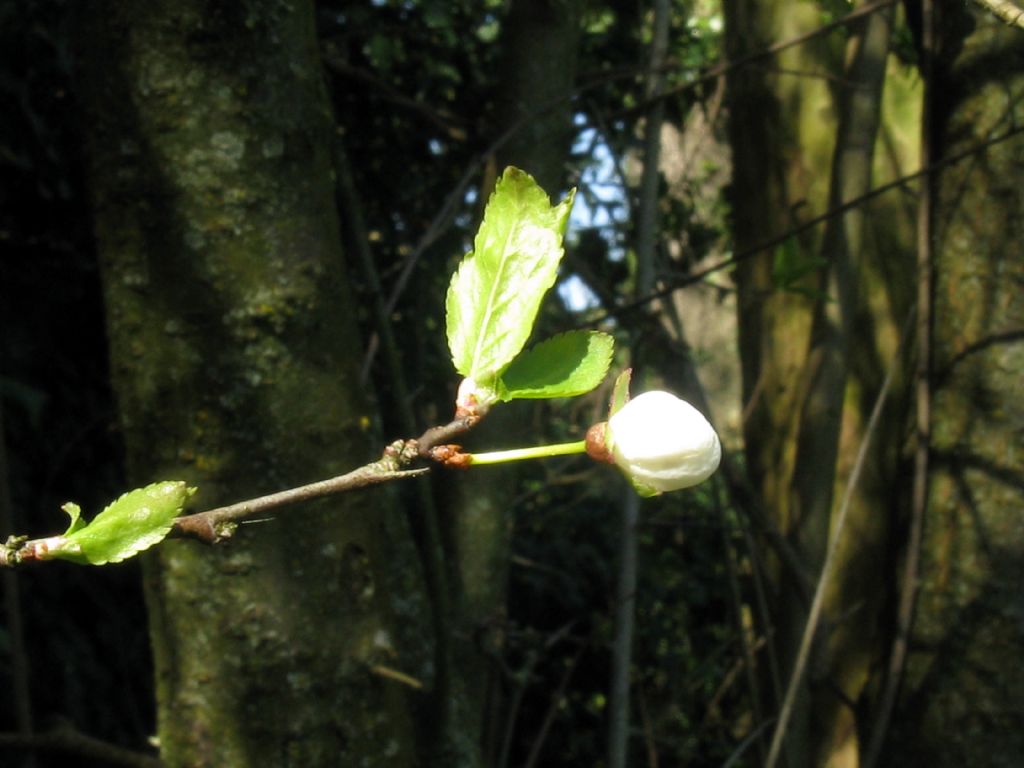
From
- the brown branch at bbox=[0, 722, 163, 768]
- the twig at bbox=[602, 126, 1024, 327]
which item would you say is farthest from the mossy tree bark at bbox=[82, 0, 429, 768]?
the twig at bbox=[602, 126, 1024, 327]

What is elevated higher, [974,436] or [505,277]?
[505,277]

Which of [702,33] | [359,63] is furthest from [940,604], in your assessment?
[702,33]

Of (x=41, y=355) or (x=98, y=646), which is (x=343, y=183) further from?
(x=98, y=646)

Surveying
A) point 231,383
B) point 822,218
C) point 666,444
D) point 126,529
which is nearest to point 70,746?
point 231,383

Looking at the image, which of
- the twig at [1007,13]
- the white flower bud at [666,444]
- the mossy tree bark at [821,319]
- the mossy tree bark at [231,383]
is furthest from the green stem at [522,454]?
the mossy tree bark at [821,319]

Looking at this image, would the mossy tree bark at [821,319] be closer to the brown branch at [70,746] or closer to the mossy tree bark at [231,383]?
the mossy tree bark at [231,383]

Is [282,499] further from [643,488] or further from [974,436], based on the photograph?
[974,436]

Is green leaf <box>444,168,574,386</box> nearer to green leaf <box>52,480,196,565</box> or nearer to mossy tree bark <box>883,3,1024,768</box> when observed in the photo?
green leaf <box>52,480,196,565</box>
